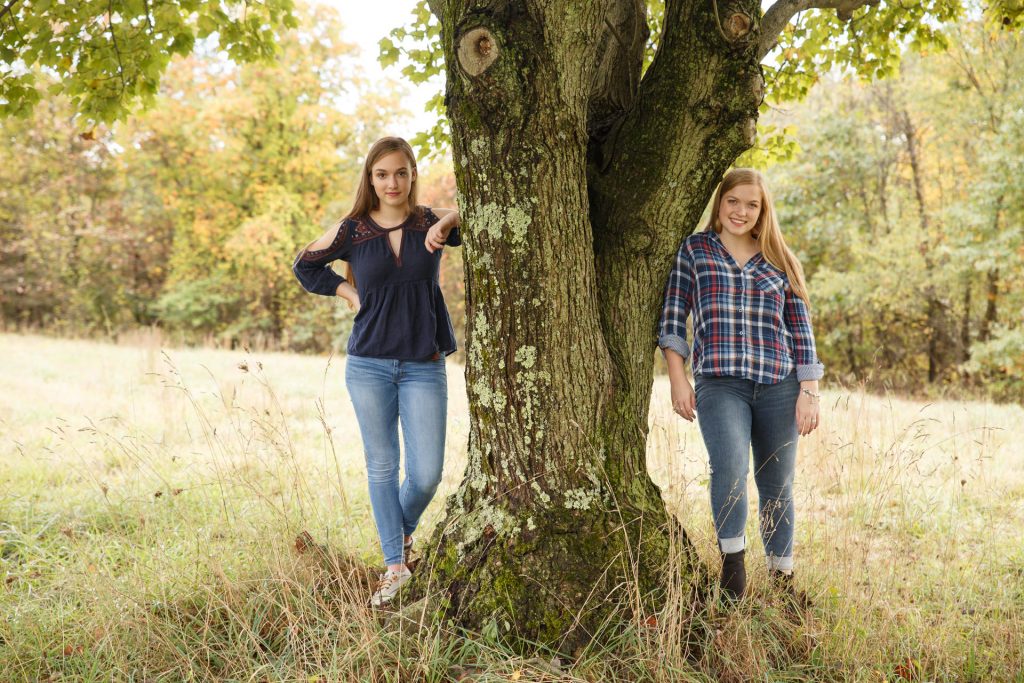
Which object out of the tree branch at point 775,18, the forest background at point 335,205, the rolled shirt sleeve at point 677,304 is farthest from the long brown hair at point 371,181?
the forest background at point 335,205

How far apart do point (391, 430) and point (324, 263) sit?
0.85m

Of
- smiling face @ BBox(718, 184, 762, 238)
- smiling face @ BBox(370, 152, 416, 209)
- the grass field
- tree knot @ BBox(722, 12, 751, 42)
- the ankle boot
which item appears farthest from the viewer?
smiling face @ BBox(370, 152, 416, 209)

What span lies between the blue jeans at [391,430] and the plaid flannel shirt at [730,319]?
1.04 meters

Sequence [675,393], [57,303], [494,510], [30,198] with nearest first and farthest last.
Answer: [494,510]
[675,393]
[30,198]
[57,303]

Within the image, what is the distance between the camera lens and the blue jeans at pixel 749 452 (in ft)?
9.41

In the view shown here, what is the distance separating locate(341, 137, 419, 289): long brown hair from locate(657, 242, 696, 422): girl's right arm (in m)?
1.23

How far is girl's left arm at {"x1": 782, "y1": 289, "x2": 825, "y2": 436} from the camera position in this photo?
2912mm

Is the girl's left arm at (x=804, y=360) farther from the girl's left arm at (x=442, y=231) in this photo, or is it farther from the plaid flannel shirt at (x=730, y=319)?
the girl's left arm at (x=442, y=231)

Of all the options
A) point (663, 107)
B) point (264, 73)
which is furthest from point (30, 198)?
point (663, 107)

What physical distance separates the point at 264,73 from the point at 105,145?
5.37 meters

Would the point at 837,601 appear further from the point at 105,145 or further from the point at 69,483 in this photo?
Result: the point at 105,145

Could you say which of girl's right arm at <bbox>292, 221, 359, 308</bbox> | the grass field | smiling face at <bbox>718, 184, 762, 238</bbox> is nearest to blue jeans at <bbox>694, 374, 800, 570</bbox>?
the grass field

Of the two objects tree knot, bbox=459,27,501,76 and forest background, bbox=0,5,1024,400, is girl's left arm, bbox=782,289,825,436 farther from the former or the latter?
forest background, bbox=0,5,1024,400

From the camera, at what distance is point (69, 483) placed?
486 centimetres
